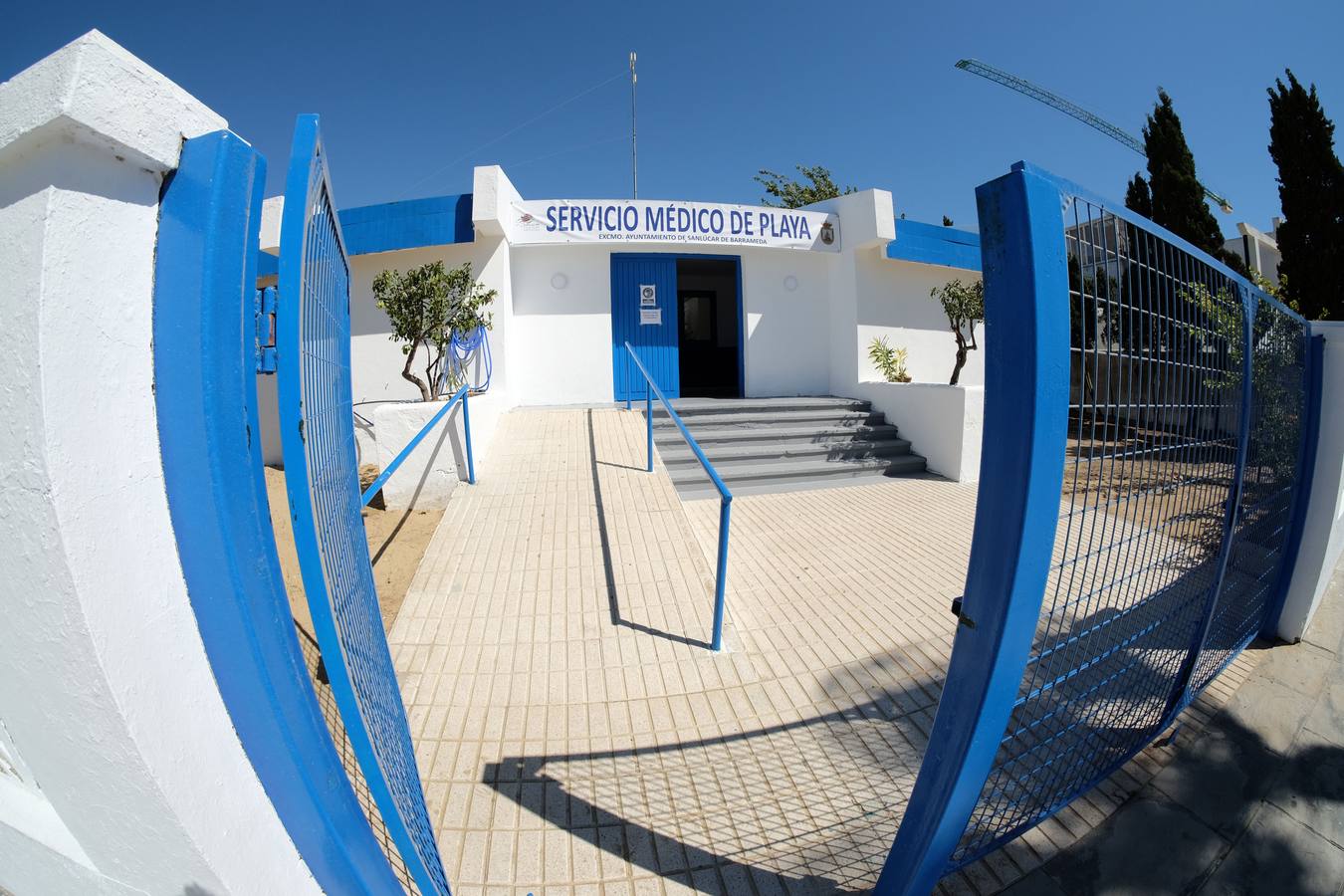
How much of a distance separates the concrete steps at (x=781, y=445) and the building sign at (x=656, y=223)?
9.05ft

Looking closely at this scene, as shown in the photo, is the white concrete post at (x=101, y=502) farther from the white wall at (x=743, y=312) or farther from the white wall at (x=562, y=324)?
the white wall at (x=562, y=324)

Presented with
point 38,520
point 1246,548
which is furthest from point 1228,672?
point 38,520

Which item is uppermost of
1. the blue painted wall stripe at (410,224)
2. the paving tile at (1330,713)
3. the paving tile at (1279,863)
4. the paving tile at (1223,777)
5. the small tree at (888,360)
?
the blue painted wall stripe at (410,224)

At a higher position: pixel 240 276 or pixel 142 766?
pixel 240 276

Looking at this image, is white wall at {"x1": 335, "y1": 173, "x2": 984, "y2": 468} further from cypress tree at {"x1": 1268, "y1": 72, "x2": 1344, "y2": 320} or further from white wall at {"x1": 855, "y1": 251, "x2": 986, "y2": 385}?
cypress tree at {"x1": 1268, "y1": 72, "x2": 1344, "y2": 320}

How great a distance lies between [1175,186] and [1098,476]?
18.9 meters

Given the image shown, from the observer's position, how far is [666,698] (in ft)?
8.95

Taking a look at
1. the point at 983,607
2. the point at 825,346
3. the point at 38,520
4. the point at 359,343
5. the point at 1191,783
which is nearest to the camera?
Answer: the point at 38,520

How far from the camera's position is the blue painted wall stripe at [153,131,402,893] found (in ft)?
3.12

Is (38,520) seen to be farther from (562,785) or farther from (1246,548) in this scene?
(1246,548)

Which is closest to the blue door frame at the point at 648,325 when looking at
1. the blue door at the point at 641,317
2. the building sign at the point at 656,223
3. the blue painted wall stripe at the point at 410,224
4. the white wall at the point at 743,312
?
the blue door at the point at 641,317

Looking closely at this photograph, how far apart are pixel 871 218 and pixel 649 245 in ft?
12.3

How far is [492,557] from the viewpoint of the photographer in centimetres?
392

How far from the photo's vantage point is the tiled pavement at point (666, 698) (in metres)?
1.88
